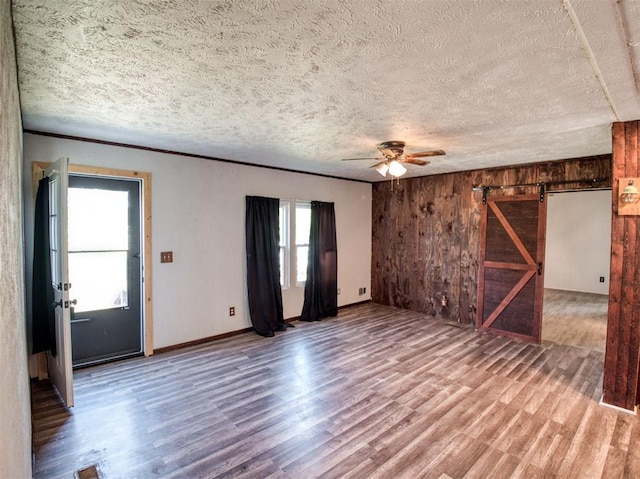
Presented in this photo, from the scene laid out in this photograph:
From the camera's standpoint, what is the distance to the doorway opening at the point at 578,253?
7.00 meters

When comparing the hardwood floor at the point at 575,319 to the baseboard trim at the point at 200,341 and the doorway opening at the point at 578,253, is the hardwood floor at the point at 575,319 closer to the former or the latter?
the doorway opening at the point at 578,253

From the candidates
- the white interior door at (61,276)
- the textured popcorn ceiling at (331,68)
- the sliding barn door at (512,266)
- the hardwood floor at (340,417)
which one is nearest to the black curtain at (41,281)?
the white interior door at (61,276)

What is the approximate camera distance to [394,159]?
11.3 feet

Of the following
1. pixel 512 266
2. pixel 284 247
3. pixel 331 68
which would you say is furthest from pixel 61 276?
pixel 512 266

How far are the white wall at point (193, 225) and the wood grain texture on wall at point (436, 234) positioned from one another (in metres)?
2.17

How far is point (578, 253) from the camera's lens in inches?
309

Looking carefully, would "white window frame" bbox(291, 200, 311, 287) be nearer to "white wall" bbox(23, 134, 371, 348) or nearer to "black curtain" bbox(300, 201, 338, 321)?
"black curtain" bbox(300, 201, 338, 321)

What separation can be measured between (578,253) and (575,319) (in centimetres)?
297

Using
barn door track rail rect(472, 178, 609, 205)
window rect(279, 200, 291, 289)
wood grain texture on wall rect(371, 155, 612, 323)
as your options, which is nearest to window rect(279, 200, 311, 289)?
window rect(279, 200, 291, 289)

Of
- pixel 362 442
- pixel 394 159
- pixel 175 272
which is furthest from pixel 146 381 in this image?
pixel 394 159

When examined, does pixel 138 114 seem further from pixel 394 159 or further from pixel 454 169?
pixel 454 169

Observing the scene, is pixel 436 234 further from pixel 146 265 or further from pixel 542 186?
pixel 146 265

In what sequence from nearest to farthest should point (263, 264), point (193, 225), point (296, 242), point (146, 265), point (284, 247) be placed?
point (146, 265) < point (193, 225) < point (263, 264) < point (284, 247) < point (296, 242)

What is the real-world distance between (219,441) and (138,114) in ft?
8.70
